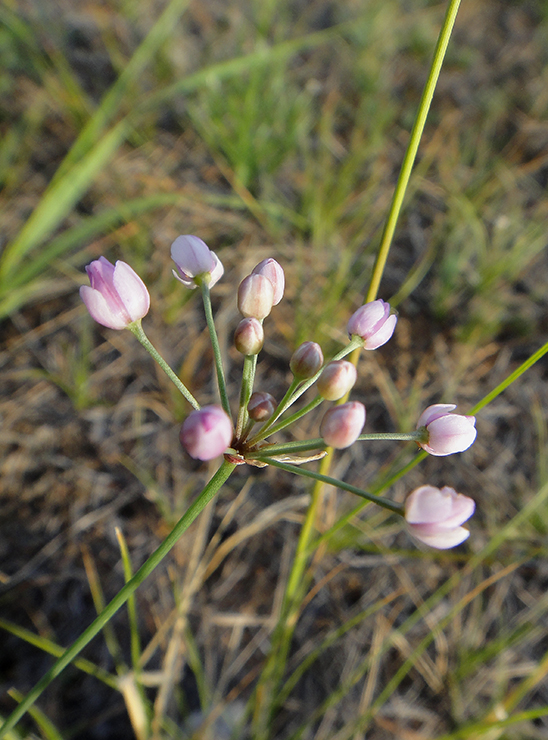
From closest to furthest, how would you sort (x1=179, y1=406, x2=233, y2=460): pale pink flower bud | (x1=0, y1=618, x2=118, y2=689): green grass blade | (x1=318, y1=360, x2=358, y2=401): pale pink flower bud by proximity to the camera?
(x1=179, y1=406, x2=233, y2=460): pale pink flower bud
(x1=318, y1=360, x2=358, y2=401): pale pink flower bud
(x1=0, y1=618, x2=118, y2=689): green grass blade

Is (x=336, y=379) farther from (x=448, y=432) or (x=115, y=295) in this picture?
(x=115, y=295)

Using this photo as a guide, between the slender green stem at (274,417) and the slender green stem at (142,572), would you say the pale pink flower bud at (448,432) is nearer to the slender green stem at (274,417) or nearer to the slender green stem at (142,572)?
the slender green stem at (274,417)

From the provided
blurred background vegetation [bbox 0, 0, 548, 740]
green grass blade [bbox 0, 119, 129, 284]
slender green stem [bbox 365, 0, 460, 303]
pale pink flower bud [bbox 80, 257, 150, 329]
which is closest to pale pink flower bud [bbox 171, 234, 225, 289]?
pale pink flower bud [bbox 80, 257, 150, 329]

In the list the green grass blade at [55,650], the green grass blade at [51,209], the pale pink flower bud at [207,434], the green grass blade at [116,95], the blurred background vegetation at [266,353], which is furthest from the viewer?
the green grass blade at [116,95]

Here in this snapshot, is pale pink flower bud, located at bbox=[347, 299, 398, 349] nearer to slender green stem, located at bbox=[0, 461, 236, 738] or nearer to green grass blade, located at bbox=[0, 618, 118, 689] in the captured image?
slender green stem, located at bbox=[0, 461, 236, 738]

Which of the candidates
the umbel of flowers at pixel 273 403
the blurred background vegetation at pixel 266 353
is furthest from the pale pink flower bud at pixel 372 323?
the blurred background vegetation at pixel 266 353

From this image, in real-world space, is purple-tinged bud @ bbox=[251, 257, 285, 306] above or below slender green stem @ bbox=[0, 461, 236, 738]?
above
